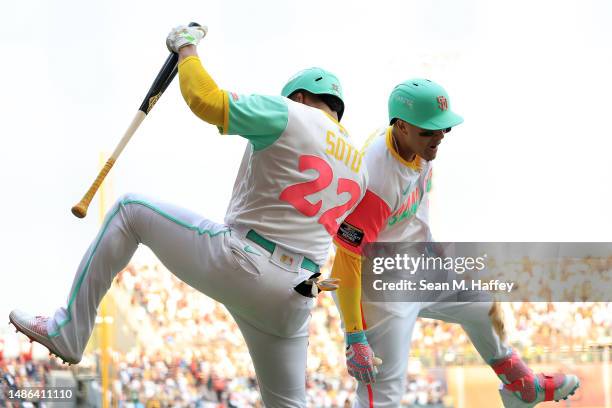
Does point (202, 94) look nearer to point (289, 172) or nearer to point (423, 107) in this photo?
point (289, 172)

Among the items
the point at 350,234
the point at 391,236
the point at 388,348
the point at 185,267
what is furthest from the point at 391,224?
the point at 185,267

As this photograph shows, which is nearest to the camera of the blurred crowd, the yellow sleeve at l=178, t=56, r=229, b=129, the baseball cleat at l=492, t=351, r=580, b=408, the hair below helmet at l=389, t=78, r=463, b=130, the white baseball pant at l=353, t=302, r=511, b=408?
the yellow sleeve at l=178, t=56, r=229, b=129

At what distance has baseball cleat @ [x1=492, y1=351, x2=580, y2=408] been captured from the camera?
12.8 ft

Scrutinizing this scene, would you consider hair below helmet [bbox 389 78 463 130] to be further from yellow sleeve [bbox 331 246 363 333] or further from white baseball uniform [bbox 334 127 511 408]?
yellow sleeve [bbox 331 246 363 333]

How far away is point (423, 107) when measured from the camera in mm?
3324

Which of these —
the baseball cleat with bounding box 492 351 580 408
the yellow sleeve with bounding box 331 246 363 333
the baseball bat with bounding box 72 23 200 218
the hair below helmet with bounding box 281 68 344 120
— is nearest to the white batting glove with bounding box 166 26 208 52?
the baseball bat with bounding box 72 23 200 218

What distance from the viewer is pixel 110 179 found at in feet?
22.1

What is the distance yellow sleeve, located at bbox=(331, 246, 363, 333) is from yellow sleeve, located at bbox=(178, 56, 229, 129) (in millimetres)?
960

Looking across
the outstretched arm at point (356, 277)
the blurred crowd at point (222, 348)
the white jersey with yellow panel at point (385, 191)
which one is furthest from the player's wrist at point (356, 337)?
the blurred crowd at point (222, 348)

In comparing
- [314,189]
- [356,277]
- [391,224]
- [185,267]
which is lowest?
[185,267]

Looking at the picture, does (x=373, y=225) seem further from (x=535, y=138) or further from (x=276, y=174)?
(x=535, y=138)

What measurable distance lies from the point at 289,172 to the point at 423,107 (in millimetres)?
793

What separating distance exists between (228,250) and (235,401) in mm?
5366

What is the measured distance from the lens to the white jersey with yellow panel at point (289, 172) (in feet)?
8.61
